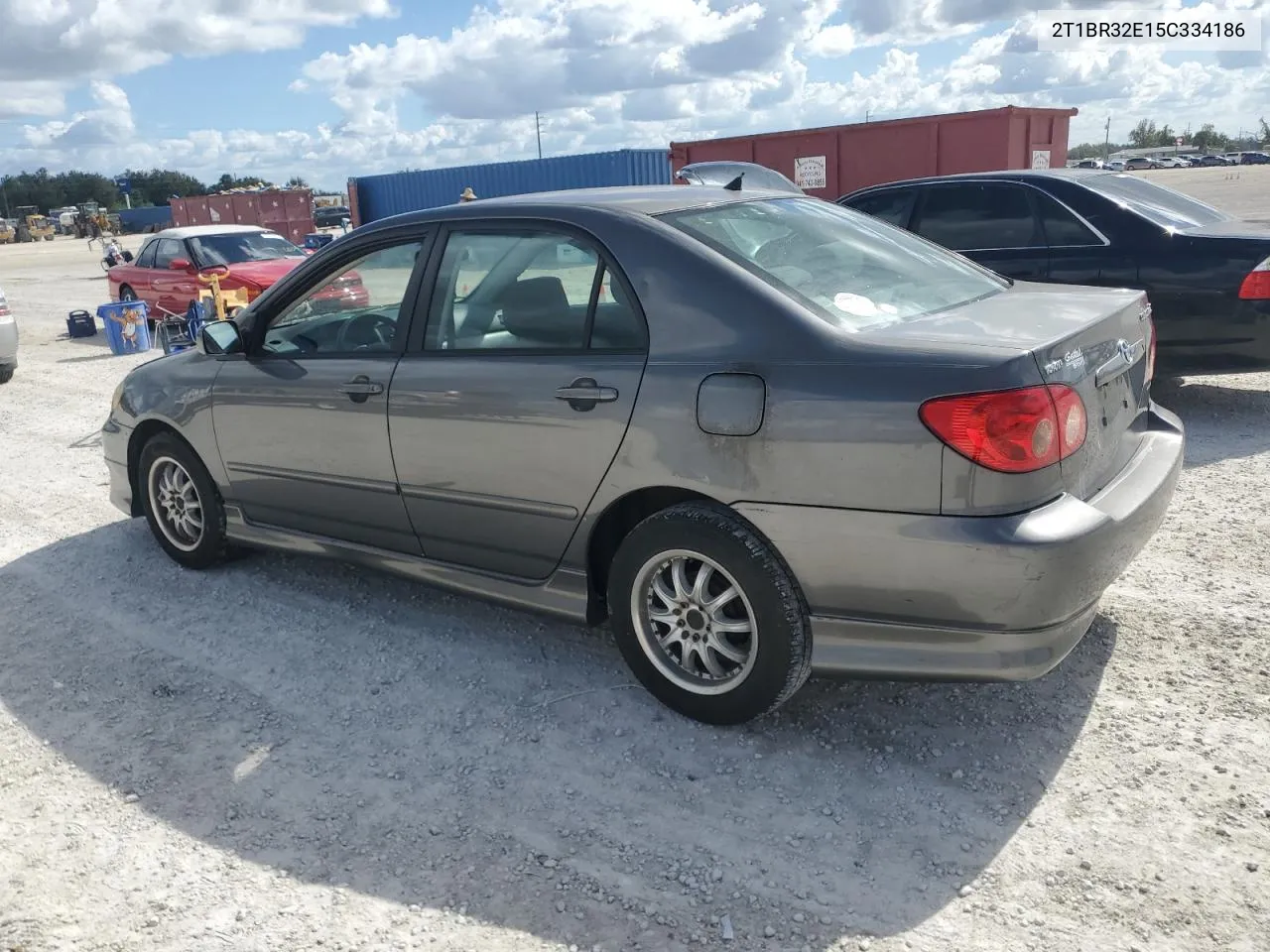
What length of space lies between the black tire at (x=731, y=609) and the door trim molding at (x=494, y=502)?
0.91ft

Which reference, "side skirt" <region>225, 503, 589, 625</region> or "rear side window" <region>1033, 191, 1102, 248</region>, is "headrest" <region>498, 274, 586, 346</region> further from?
"rear side window" <region>1033, 191, 1102, 248</region>

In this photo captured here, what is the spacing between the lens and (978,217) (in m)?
7.54

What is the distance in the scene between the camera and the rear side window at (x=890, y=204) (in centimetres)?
798

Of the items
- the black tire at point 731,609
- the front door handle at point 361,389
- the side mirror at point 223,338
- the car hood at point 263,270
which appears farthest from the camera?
the car hood at point 263,270

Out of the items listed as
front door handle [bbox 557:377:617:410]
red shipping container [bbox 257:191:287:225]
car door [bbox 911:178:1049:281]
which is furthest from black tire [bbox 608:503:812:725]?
red shipping container [bbox 257:191:287:225]

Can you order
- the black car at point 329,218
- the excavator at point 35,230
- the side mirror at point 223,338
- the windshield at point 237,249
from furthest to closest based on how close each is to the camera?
1. the excavator at point 35,230
2. the black car at point 329,218
3. the windshield at point 237,249
4. the side mirror at point 223,338

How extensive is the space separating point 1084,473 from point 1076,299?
0.84m

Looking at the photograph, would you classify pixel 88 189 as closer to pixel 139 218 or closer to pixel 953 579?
pixel 139 218

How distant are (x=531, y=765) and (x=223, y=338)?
2.43m

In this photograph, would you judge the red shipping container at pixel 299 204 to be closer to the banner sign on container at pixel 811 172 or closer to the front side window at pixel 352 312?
the banner sign on container at pixel 811 172

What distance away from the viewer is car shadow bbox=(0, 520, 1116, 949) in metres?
2.71

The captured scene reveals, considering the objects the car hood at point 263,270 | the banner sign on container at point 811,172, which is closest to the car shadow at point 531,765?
the car hood at point 263,270

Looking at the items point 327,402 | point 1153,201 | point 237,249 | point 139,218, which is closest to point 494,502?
point 327,402

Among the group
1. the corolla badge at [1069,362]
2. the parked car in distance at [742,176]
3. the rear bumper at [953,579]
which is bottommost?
the rear bumper at [953,579]
